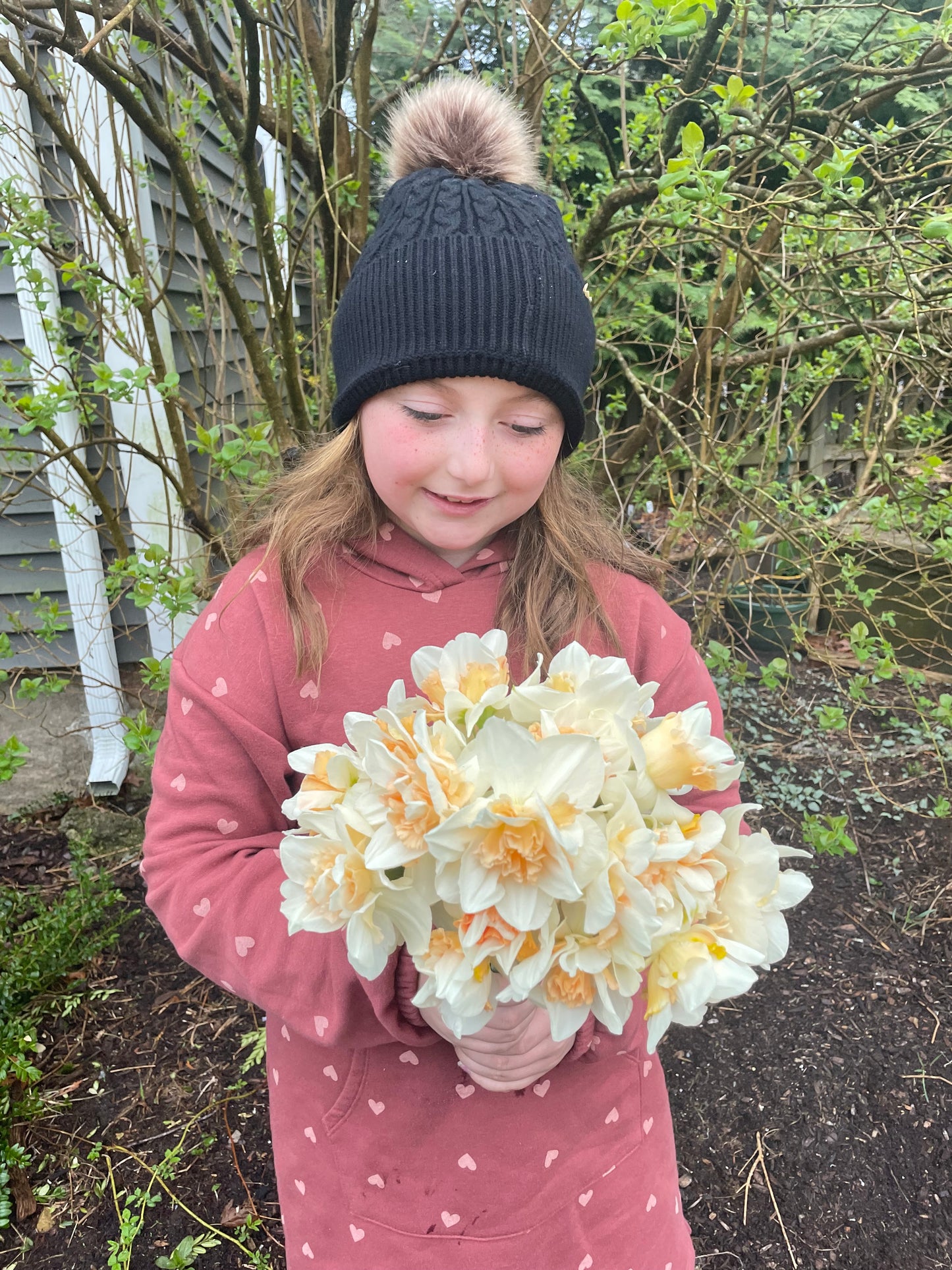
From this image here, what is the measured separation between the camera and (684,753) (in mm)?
745

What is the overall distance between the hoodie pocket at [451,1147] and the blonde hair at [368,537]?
1.84 feet

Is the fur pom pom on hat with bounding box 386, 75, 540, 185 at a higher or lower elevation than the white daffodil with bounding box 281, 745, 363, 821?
higher

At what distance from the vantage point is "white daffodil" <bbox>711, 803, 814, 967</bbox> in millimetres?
761

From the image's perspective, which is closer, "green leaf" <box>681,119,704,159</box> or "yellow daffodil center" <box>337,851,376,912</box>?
"yellow daffodil center" <box>337,851,376,912</box>

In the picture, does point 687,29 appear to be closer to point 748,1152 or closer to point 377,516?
point 377,516

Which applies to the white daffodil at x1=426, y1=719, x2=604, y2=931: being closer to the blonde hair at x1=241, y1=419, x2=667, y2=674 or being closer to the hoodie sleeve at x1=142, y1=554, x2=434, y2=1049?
the hoodie sleeve at x1=142, y1=554, x2=434, y2=1049

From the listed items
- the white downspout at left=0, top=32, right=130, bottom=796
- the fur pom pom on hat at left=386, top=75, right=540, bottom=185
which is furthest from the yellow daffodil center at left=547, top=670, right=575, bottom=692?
the white downspout at left=0, top=32, right=130, bottom=796

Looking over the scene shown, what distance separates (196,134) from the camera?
3.15m

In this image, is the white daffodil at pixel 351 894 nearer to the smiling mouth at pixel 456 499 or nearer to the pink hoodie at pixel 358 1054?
the pink hoodie at pixel 358 1054

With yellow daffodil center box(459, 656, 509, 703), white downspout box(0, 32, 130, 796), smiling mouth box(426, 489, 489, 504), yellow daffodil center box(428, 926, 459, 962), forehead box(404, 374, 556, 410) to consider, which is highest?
forehead box(404, 374, 556, 410)

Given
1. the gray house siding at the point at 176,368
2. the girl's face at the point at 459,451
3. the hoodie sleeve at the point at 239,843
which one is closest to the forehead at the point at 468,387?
the girl's face at the point at 459,451

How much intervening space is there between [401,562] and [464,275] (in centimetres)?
42

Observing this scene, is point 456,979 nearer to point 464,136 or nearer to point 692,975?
point 692,975

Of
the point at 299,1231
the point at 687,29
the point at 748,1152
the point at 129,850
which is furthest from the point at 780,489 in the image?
the point at 129,850
